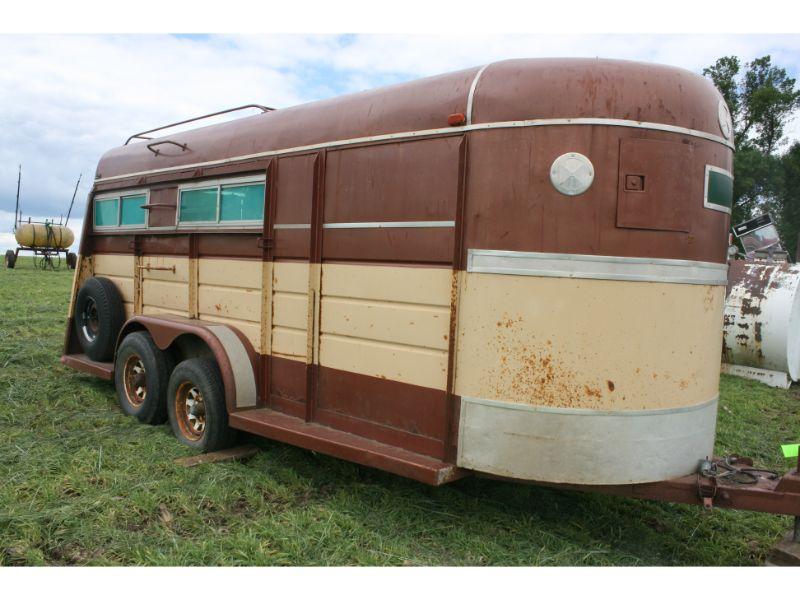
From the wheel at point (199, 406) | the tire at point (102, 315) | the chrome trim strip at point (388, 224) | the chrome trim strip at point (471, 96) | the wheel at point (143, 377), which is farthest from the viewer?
the tire at point (102, 315)

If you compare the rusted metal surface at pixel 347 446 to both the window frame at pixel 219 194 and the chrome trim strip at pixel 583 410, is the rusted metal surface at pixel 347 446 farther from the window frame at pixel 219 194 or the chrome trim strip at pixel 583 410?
the window frame at pixel 219 194

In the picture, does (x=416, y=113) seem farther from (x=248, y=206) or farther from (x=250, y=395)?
(x=250, y=395)

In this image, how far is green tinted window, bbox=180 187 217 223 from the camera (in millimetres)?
5633

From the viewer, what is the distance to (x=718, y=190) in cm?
381

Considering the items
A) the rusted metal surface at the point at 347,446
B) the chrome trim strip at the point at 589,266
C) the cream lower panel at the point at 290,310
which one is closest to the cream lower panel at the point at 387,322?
the cream lower panel at the point at 290,310

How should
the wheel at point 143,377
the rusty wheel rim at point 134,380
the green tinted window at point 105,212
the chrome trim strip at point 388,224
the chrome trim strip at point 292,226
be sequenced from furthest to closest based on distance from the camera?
the green tinted window at point 105,212
the rusty wheel rim at point 134,380
the wheel at point 143,377
the chrome trim strip at point 292,226
the chrome trim strip at point 388,224

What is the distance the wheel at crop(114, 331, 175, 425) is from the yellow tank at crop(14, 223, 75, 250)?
24638 mm

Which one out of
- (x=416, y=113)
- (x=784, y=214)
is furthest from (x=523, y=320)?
(x=784, y=214)

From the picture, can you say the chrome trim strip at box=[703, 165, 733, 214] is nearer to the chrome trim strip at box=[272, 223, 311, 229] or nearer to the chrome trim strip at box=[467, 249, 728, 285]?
the chrome trim strip at box=[467, 249, 728, 285]

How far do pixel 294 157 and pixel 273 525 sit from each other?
2.59 m

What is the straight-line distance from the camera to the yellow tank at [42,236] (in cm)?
2708

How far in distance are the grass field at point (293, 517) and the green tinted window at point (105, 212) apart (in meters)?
2.40

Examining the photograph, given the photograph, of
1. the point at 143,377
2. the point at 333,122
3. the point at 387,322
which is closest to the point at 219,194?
the point at 333,122

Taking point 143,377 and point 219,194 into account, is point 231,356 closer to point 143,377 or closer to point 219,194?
point 219,194
